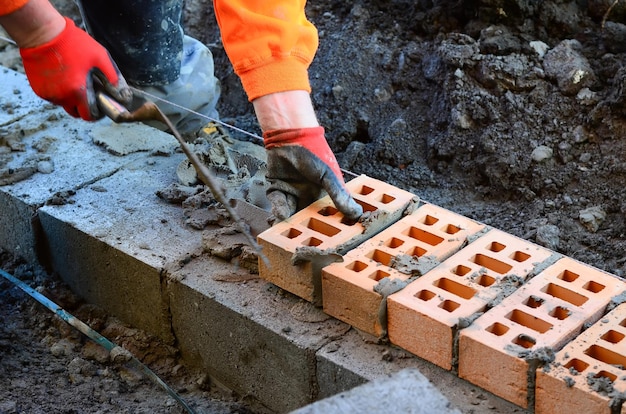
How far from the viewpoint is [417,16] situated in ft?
14.2

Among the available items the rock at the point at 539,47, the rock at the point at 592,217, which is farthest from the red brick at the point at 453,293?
the rock at the point at 539,47

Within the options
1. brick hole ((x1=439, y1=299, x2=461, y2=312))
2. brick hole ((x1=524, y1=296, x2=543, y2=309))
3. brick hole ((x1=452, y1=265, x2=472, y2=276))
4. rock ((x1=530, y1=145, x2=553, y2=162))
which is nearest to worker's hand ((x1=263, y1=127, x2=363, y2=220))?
brick hole ((x1=452, y1=265, x2=472, y2=276))

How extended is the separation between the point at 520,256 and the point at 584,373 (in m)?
0.57

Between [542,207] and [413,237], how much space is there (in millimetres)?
776

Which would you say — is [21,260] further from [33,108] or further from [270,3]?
[270,3]

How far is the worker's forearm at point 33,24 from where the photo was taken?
2986mm

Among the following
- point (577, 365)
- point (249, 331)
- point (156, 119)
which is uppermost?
point (156, 119)

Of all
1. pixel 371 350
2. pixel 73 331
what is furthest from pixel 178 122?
pixel 371 350

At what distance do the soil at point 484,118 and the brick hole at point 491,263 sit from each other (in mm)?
573

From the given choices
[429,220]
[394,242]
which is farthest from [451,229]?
[394,242]

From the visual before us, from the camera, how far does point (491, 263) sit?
2861mm

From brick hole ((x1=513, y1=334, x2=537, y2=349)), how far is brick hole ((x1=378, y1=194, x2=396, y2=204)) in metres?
0.77

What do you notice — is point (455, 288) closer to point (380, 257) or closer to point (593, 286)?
point (380, 257)

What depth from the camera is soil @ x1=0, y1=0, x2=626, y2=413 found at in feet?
11.3
